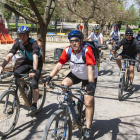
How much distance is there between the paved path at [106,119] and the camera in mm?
3824

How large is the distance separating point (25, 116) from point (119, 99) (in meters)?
2.72

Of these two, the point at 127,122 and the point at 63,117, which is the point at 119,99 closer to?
the point at 127,122

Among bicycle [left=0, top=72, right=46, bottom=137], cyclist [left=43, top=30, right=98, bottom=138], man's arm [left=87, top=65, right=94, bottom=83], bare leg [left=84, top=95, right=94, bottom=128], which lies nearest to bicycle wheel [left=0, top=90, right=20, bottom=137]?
bicycle [left=0, top=72, right=46, bottom=137]

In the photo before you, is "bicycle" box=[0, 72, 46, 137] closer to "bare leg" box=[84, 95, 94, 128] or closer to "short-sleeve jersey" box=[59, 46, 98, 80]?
"short-sleeve jersey" box=[59, 46, 98, 80]

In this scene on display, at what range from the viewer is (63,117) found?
3.00 metres

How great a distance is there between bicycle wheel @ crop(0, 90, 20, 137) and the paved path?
0.13 meters

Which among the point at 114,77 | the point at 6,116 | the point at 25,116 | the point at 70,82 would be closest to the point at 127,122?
the point at 70,82

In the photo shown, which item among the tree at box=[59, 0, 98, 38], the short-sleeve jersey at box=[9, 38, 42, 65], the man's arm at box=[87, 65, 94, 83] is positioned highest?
the tree at box=[59, 0, 98, 38]

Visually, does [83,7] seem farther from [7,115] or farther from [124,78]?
[7,115]

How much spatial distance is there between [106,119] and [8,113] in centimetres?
215

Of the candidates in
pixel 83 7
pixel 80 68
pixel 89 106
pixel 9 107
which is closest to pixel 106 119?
pixel 89 106

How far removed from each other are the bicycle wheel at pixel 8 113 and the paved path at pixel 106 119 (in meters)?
0.13

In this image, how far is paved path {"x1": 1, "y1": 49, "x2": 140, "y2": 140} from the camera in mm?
3824

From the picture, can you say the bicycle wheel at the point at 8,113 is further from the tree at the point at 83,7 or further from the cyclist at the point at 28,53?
the tree at the point at 83,7
